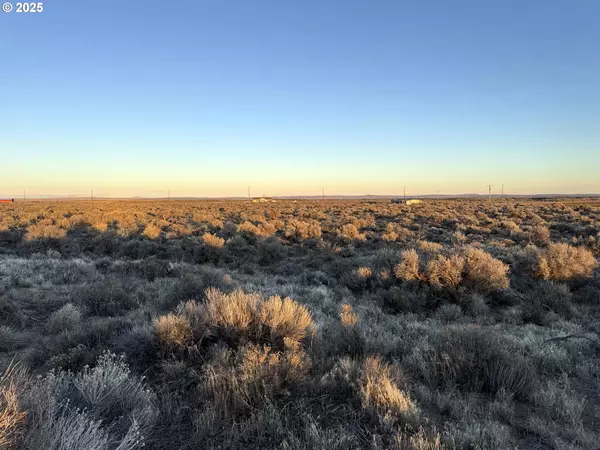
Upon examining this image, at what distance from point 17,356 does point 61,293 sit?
14.2ft

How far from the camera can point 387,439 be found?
319cm

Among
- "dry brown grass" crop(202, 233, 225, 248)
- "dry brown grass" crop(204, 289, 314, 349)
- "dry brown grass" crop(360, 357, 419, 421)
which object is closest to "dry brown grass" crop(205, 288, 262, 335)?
"dry brown grass" crop(204, 289, 314, 349)

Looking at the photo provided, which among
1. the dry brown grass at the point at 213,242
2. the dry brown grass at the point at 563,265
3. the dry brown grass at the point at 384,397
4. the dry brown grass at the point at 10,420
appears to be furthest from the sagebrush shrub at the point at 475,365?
the dry brown grass at the point at 213,242

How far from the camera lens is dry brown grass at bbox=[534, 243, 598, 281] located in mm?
10352

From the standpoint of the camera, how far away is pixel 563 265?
10.4m

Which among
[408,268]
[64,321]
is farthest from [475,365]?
[64,321]

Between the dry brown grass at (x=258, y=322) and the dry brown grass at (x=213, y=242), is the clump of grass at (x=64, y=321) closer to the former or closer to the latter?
the dry brown grass at (x=258, y=322)

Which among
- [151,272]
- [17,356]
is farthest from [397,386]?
[151,272]

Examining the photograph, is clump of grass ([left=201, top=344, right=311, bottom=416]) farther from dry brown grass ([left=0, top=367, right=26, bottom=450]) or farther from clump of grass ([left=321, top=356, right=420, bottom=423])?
dry brown grass ([left=0, top=367, right=26, bottom=450])

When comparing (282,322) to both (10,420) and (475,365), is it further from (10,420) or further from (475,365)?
(10,420)

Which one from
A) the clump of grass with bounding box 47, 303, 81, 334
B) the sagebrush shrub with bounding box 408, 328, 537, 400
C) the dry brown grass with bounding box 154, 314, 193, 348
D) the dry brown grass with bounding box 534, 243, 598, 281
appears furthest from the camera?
the dry brown grass with bounding box 534, 243, 598, 281

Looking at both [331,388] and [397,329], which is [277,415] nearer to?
[331,388]

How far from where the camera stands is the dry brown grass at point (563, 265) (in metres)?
10.4

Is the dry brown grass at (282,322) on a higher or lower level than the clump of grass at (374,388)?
higher
